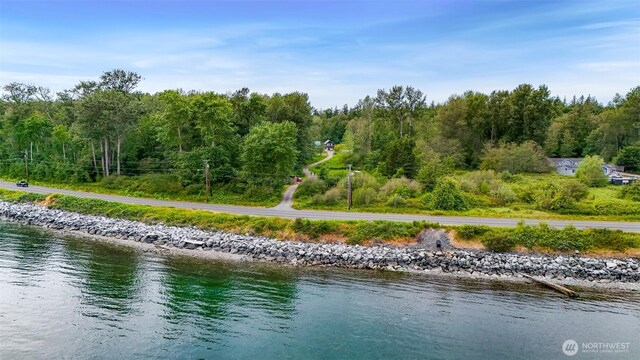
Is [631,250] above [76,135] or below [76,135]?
below

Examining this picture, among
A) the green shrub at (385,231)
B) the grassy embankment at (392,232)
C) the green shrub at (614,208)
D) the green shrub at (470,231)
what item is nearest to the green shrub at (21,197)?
the grassy embankment at (392,232)

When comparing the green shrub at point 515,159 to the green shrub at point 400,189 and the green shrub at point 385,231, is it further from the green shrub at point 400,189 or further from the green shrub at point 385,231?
the green shrub at point 385,231

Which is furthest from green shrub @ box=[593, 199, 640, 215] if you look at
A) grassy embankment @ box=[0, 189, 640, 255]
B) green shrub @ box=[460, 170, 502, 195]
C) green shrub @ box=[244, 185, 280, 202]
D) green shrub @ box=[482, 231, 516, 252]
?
green shrub @ box=[244, 185, 280, 202]

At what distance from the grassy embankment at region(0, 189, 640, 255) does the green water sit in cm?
567

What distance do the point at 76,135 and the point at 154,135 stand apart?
13133mm

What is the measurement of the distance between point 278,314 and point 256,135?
106ft

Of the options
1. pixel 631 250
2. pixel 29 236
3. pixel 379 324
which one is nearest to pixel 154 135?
pixel 29 236

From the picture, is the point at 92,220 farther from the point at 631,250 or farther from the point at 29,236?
the point at 631,250

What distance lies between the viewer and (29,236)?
3844 cm

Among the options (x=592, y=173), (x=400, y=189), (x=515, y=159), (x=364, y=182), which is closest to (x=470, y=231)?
(x=400, y=189)

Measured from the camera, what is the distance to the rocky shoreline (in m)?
29.5

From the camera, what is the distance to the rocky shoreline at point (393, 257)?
29.5 metres

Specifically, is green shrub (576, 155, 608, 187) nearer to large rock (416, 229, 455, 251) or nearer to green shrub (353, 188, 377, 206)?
green shrub (353, 188, 377, 206)

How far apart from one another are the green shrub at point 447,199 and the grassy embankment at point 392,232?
9.18 meters
